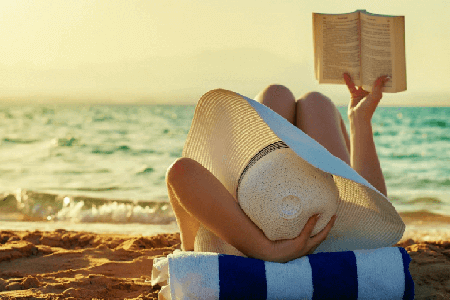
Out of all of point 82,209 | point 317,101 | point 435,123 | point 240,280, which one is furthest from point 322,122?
point 435,123

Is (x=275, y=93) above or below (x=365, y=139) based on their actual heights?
above

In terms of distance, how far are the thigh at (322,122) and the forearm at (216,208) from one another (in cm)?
66

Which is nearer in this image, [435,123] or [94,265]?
[94,265]

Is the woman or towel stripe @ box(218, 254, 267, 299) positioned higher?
the woman

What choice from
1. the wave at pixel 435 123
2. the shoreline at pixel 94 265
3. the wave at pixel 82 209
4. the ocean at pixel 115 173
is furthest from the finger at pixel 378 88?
the wave at pixel 435 123

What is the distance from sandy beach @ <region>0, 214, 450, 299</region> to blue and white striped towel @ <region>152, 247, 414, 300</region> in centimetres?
41

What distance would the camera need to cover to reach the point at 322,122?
207 cm

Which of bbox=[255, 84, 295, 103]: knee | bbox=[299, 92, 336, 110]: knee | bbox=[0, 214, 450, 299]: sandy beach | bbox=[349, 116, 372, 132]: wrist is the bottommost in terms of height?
bbox=[0, 214, 450, 299]: sandy beach

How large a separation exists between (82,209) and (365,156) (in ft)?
10.8

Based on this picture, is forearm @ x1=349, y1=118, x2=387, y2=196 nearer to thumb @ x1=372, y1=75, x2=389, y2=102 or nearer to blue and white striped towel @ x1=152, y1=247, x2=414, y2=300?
thumb @ x1=372, y1=75, x2=389, y2=102

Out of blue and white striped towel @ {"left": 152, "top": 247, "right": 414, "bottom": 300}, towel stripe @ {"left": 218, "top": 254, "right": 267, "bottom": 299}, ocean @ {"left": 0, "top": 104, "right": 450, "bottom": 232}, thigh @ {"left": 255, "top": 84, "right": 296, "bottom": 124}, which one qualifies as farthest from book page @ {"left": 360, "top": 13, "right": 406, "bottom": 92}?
ocean @ {"left": 0, "top": 104, "right": 450, "bottom": 232}

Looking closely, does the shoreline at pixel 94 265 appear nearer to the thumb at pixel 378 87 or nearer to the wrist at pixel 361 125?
the wrist at pixel 361 125

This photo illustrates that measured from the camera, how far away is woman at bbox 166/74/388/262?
5.06 ft

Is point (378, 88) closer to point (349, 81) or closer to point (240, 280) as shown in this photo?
point (349, 81)
